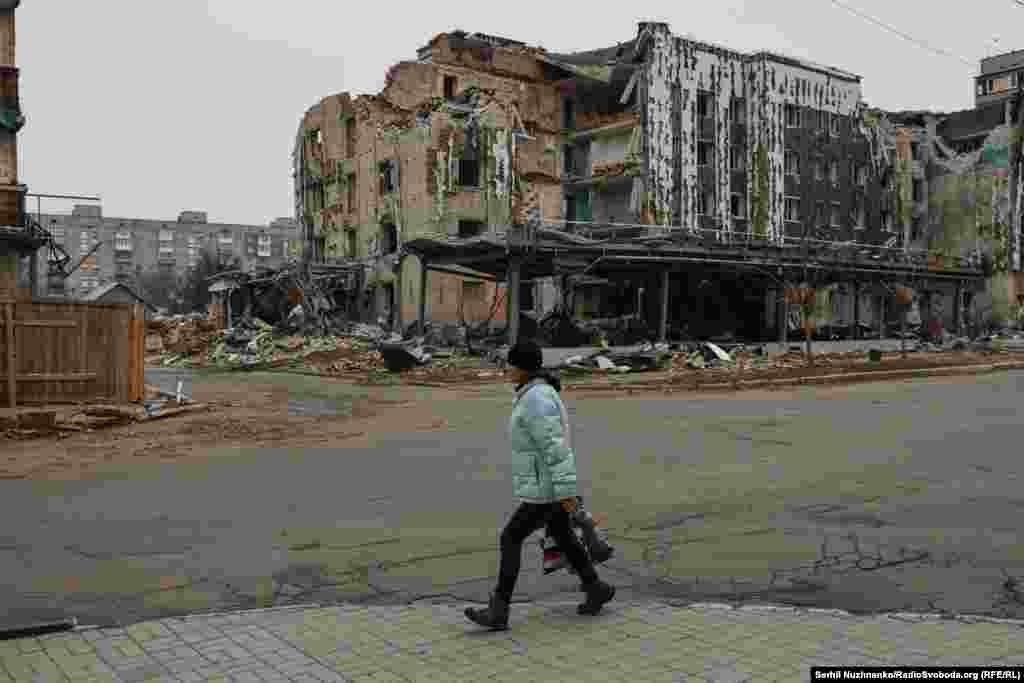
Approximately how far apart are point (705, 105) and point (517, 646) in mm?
44174

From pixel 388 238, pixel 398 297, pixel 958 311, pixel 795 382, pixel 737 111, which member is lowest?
pixel 795 382

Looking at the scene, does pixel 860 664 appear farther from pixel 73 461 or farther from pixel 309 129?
pixel 309 129

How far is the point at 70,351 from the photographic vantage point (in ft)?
49.8

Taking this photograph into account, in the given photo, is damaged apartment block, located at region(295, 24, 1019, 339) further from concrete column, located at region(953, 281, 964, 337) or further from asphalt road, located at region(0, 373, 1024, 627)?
asphalt road, located at region(0, 373, 1024, 627)

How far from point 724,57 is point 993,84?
57.4 metres

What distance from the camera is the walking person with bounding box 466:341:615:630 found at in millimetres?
4848

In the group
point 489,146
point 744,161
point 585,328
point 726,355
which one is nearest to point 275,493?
point 726,355

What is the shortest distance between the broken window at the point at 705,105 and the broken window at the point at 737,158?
228cm

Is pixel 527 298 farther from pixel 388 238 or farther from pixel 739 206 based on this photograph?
pixel 739 206

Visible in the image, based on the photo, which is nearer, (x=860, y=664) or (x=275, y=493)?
(x=860, y=664)

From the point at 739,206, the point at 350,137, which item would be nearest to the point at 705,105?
the point at 739,206

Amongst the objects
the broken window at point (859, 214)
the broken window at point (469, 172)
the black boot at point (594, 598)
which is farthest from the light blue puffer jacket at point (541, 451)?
the broken window at point (859, 214)

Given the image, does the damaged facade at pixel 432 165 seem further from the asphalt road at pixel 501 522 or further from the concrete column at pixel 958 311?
the asphalt road at pixel 501 522

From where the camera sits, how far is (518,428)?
16.2 feet
